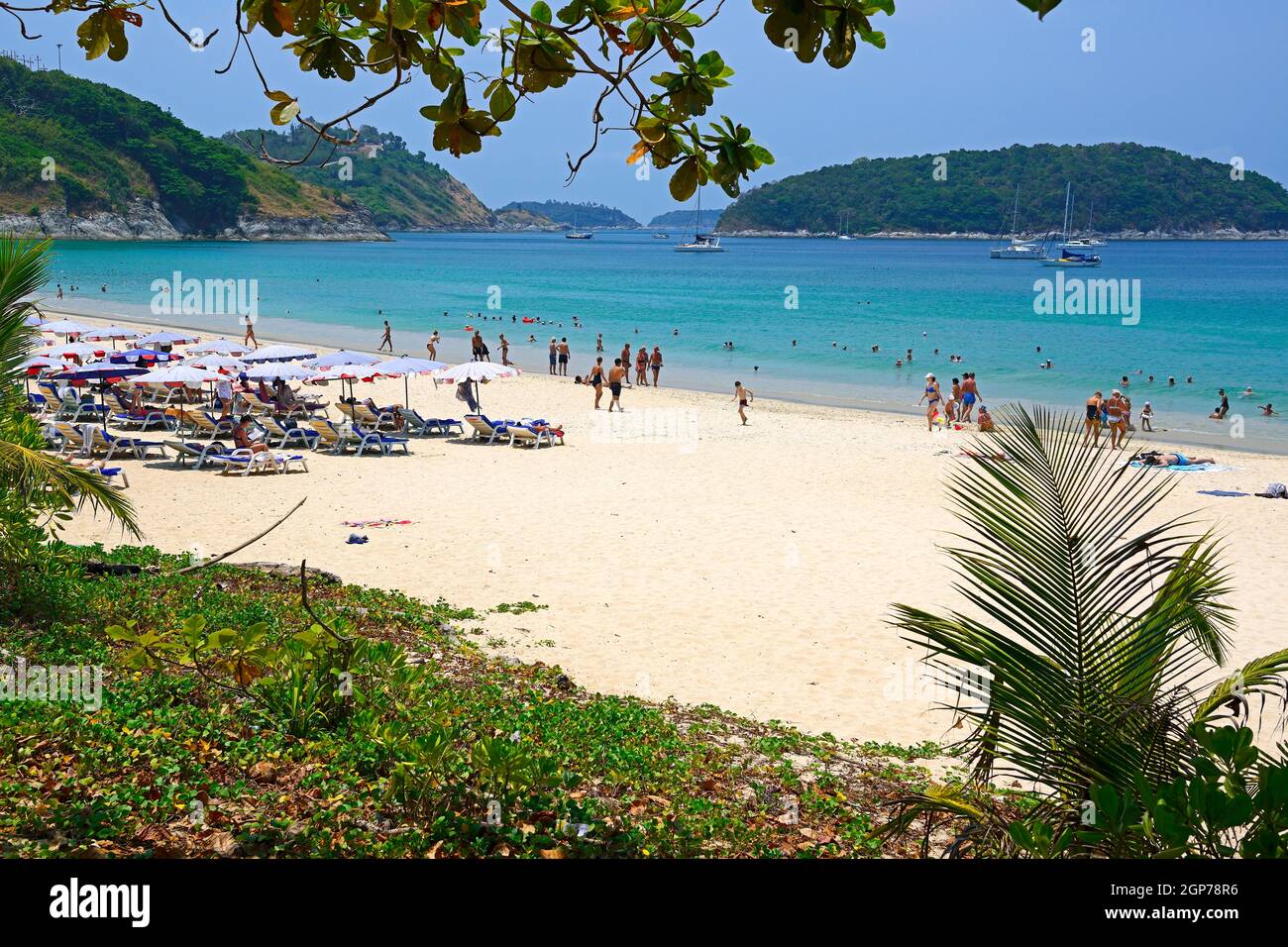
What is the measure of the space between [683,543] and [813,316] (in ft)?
164

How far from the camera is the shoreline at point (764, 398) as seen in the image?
23.4 metres

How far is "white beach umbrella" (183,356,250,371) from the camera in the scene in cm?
2023

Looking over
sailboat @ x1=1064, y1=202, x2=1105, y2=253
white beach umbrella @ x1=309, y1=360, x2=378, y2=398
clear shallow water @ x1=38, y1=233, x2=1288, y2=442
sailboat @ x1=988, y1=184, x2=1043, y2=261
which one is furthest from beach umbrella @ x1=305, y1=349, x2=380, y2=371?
sailboat @ x1=1064, y1=202, x2=1105, y2=253

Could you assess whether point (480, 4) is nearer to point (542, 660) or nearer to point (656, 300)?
Result: point (542, 660)

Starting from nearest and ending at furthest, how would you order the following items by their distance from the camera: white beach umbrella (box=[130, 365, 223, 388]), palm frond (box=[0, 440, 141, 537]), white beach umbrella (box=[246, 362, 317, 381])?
palm frond (box=[0, 440, 141, 537]) → white beach umbrella (box=[130, 365, 223, 388]) → white beach umbrella (box=[246, 362, 317, 381])

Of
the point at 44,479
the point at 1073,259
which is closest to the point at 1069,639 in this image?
the point at 44,479

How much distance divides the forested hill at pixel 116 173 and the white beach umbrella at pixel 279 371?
91048 mm

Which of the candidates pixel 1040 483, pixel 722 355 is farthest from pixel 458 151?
pixel 722 355

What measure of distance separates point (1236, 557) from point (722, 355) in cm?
2993

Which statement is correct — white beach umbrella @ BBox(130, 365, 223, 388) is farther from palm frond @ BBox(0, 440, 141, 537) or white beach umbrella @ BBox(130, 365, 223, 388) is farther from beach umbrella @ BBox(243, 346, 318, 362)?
palm frond @ BBox(0, 440, 141, 537)

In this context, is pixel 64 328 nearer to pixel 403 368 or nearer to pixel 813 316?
pixel 403 368

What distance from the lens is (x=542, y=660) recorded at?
27.9ft

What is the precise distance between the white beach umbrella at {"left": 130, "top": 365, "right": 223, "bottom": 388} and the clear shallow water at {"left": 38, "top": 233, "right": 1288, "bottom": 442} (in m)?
16.6

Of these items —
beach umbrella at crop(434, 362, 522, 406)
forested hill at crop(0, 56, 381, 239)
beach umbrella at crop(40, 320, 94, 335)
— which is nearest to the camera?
beach umbrella at crop(434, 362, 522, 406)
